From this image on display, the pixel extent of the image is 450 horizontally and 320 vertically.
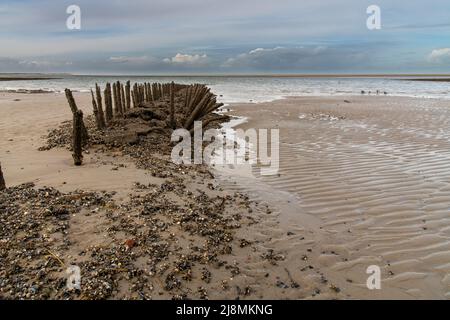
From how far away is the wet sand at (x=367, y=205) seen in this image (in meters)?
4.60

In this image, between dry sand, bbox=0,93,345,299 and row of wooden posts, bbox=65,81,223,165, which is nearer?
dry sand, bbox=0,93,345,299

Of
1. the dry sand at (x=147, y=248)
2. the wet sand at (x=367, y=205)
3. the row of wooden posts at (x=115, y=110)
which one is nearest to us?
the dry sand at (x=147, y=248)

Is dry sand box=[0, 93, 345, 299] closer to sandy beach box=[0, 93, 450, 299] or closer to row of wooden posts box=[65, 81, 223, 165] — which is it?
sandy beach box=[0, 93, 450, 299]

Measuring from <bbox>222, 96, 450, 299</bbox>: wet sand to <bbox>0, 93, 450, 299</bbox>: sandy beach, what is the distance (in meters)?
0.02

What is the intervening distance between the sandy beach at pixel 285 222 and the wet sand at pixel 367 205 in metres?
0.02

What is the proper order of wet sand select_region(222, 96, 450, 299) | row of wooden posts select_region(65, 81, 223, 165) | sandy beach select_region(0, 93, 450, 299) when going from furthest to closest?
row of wooden posts select_region(65, 81, 223, 165)
wet sand select_region(222, 96, 450, 299)
sandy beach select_region(0, 93, 450, 299)

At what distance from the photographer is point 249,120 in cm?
1836

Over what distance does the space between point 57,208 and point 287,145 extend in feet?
26.3

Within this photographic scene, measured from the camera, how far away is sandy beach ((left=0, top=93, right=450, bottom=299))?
4281 millimetres

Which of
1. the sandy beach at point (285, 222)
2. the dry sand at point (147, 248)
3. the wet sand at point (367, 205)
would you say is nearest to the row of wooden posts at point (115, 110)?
the sandy beach at point (285, 222)

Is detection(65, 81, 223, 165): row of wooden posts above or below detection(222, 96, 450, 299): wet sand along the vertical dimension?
above

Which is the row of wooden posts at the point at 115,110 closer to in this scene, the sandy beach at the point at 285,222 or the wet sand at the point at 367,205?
the sandy beach at the point at 285,222

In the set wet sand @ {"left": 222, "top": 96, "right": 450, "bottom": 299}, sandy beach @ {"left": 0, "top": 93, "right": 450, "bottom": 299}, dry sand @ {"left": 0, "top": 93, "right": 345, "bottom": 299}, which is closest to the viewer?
dry sand @ {"left": 0, "top": 93, "right": 345, "bottom": 299}

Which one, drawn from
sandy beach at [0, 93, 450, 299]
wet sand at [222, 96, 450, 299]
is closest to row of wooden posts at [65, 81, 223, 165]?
sandy beach at [0, 93, 450, 299]
